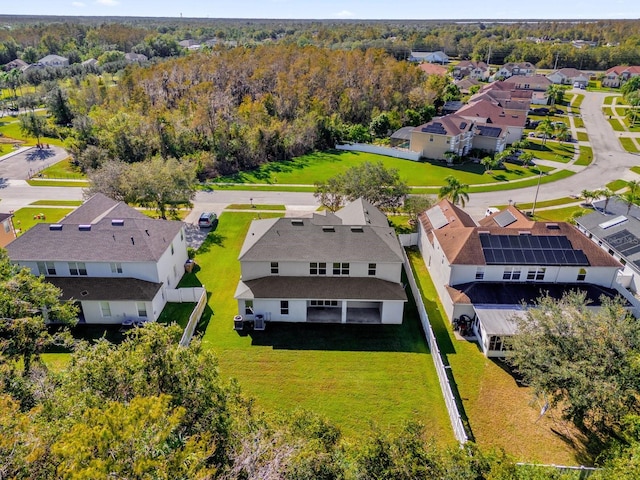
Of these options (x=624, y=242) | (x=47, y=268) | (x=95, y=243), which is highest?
(x=95, y=243)

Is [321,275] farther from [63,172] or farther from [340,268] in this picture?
[63,172]

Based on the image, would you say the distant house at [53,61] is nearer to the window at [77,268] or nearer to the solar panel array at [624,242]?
the window at [77,268]

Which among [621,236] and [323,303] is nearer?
[323,303]

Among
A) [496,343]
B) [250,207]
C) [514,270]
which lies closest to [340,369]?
[496,343]

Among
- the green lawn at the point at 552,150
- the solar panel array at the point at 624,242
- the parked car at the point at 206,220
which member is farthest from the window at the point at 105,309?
the green lawn at the point at 552,150

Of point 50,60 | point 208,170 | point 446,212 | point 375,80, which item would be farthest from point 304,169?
point 50,60

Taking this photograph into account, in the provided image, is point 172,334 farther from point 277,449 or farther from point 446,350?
point 446,350
